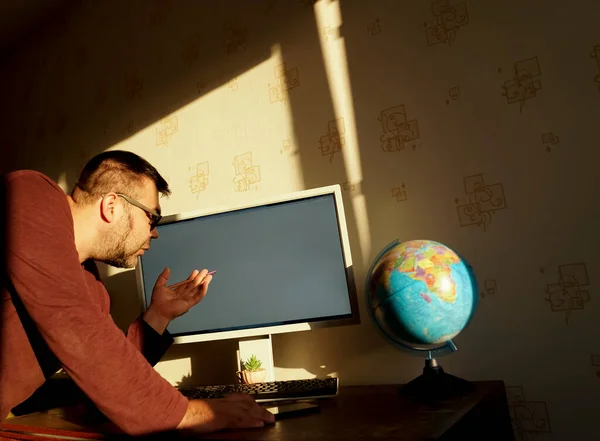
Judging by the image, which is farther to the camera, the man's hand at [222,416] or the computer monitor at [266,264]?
the computer monitor at [266,264]

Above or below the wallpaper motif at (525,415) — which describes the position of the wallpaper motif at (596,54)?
above

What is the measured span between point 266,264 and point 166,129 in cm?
91

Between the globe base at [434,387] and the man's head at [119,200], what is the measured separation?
34.2 inches

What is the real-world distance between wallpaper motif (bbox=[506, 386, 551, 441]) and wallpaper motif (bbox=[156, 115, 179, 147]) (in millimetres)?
1524

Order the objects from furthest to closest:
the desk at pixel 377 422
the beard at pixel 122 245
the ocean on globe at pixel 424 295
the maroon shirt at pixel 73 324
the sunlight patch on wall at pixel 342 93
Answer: the sunlight patch on wall at pixel 342 93, the beard at pixel 122 245, the ocean on globe at pixel 424 295, the maroon shirt at pixel 73 324, the desk at pixel 377 422

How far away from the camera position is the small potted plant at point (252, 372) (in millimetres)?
1357

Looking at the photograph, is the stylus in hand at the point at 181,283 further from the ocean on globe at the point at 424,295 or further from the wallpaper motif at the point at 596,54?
the wallpaper motif at the point at 596,54

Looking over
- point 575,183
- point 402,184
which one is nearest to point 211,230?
point 402,184

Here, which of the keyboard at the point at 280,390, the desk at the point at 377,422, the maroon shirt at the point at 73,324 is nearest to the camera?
the desk at the point at 377,422

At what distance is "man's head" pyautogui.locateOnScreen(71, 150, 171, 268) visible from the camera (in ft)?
4.38

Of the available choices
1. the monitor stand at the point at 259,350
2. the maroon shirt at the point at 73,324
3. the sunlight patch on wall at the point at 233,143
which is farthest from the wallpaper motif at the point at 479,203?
the maroon shirt at the point at 73,324

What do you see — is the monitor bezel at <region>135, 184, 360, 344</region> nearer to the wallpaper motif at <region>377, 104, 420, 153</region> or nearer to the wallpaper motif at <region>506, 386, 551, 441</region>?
the wallpaper motif at <region>377, 104, 420, 153</region>

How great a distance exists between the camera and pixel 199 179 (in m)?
1.86

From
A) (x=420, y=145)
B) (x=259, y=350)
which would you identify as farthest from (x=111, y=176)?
(x=420, y=145)
